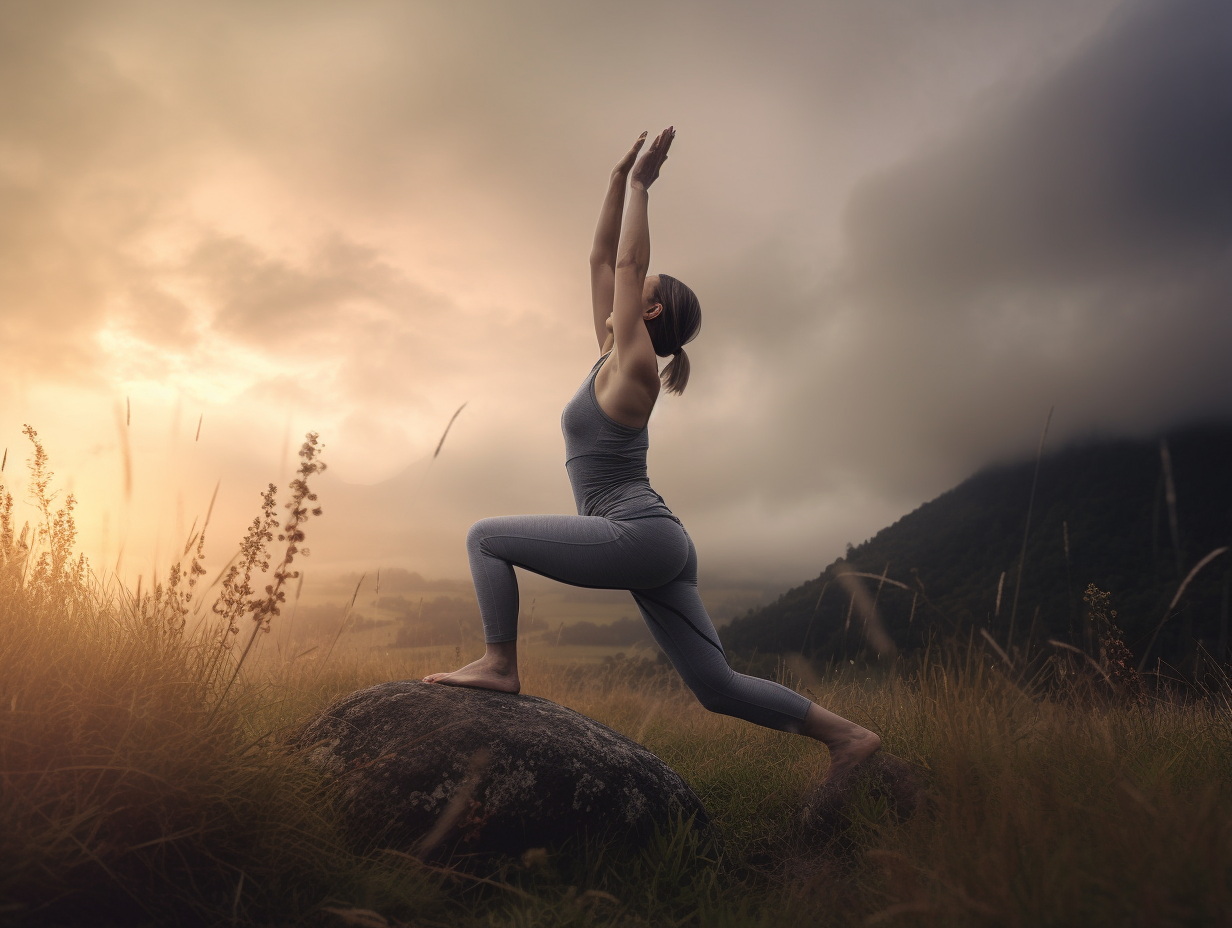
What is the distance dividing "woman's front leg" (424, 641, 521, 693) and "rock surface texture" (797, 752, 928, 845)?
61.3 inches

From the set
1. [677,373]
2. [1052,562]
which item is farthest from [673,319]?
[1052,562]

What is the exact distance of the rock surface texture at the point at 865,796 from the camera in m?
3.11

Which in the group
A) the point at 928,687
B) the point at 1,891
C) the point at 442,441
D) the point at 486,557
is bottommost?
the point at 928,687

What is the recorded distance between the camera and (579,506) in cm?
314

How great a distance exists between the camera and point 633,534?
283 cm

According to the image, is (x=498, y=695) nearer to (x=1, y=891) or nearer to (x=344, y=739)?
(x=344, y=739)

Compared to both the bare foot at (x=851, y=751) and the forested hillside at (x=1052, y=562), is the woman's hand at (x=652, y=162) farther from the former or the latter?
the bare foot at (x=851, y=751)

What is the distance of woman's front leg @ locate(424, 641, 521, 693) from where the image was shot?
3121 millimetres

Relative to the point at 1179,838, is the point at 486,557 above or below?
above

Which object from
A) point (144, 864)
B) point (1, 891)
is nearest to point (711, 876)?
point (144, 864)

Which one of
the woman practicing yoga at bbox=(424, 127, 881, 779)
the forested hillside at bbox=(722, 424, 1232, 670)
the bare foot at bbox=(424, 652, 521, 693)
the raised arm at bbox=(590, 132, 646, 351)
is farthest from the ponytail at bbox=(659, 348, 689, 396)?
the bare foot at bbox=(424, 652, 521, 693)

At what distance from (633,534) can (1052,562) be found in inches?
156

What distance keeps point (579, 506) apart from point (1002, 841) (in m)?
1.97

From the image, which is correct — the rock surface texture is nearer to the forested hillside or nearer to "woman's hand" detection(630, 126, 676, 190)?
the forested hillside
